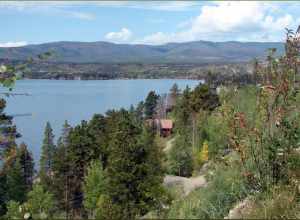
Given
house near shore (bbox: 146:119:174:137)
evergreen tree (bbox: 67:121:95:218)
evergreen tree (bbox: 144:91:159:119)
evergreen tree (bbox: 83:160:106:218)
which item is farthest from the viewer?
evergreen tree (bbox: 144:91:159:119)

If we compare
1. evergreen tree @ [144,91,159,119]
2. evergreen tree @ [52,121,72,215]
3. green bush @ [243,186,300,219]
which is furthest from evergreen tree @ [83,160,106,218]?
evergreen tree @ [144,91,159,119]

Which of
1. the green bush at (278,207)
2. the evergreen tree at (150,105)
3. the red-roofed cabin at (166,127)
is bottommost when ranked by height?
the red-roofed cabin at (166,127)

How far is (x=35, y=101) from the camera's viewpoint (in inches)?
4151

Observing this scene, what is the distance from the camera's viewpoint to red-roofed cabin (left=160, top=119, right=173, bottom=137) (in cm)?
5378

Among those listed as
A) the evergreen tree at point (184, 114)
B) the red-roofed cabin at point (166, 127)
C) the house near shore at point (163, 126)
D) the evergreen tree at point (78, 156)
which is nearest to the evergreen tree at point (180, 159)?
the evergreen tree at point (78, 156)

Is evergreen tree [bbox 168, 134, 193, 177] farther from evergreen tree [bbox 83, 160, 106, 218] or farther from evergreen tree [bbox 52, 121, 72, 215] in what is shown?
evergreen tree [bbox 83, 160, 106, 218]

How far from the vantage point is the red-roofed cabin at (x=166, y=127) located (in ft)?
176

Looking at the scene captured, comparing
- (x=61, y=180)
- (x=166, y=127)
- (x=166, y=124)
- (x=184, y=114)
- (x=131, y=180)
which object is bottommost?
(x=61, y=180)

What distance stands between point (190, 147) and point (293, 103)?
3092 centimetres

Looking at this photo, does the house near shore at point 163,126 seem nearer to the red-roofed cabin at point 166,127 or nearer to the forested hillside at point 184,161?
the red-roofed cabin at point 166,127

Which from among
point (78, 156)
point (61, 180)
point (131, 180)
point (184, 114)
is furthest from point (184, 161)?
point (131, 180)

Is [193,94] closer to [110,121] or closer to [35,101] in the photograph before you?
[110,121]

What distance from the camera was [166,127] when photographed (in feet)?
180

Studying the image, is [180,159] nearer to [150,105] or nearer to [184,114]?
[184,114]
